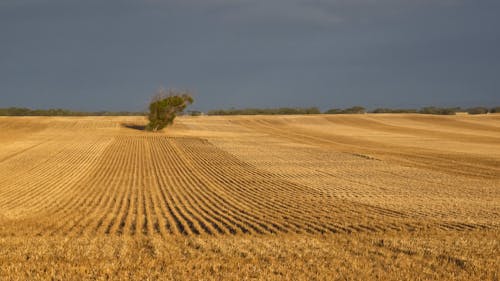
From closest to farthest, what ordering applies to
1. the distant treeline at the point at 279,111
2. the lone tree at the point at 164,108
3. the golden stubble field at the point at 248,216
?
the golden stubble field at the point at 248,216
the lone tree at the point at 164,108
the distant treeline at the point at 279,111

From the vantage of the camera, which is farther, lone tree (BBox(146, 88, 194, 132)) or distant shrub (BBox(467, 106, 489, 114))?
distant shrub (BBox(467, 106, 489, 114))

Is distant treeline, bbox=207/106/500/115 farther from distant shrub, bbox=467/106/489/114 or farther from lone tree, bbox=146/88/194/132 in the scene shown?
lone tree, bbox=146/88/194/132

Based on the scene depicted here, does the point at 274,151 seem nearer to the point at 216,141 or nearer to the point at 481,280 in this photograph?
the point at 216,141

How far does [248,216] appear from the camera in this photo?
1452 centimetres

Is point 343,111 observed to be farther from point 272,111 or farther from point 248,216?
point 248,216

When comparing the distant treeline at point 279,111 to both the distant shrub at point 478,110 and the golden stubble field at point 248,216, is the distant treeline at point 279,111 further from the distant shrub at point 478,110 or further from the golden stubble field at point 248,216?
the golden stubble field at point 248,216

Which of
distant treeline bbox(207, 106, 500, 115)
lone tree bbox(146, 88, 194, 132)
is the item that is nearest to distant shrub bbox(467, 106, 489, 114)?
distant treeline bbox(207, 106, 500, 115)

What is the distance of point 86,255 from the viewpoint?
28.9ft

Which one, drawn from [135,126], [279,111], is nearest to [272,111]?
[279,111]

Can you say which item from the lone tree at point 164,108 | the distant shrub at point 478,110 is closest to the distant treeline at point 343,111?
the distant shrub at point 478,110

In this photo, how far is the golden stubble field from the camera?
8.33 meters

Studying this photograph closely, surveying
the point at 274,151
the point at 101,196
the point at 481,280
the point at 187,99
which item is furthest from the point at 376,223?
the point at 187,99

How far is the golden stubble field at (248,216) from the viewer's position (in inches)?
328

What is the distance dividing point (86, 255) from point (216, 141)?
40.8 m
